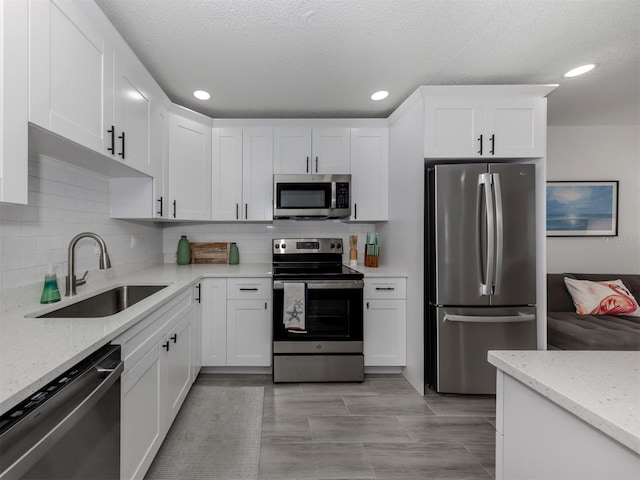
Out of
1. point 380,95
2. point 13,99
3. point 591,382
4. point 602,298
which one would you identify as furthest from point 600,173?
point 13,99

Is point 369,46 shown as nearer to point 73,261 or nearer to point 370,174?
point 370,174

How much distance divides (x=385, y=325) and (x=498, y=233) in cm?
116

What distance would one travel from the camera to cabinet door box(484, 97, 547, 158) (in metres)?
2.34

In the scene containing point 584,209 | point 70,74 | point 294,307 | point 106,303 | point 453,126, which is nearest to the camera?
point 70,74

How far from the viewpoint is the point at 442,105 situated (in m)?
2.32

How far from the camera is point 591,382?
0.68m

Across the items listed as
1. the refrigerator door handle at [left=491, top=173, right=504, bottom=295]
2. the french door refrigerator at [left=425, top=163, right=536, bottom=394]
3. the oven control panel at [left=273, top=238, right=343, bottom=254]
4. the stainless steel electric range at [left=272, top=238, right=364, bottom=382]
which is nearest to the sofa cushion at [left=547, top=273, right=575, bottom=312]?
the french door refrigerator at [left=425, top=163, right=536, bottom=394]

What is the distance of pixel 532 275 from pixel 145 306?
2.53 meters

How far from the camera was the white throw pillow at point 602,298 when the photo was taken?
108 inches

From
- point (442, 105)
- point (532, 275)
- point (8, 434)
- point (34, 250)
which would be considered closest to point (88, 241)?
point (34, 250)

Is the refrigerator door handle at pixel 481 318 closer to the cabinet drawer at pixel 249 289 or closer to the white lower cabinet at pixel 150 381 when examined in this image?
the cabinet drawer at pixel 249 289

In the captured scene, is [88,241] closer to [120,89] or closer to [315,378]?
[120,89]

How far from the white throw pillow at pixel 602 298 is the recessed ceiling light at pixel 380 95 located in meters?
2.49

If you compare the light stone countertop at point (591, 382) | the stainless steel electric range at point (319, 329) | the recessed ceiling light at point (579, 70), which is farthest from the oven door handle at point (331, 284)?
the recessed ceiling light at point (579, 70)
